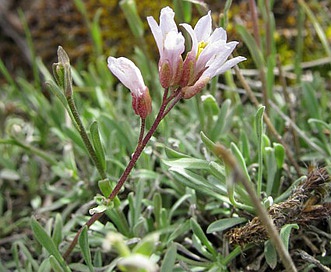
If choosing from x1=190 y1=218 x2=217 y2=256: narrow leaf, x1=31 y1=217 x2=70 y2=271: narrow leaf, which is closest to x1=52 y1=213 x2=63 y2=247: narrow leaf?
x1=31 y1=217 x2=70 y2=271: narrow leaf

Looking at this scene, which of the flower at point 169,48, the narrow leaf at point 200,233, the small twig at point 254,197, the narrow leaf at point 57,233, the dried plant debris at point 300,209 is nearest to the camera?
the small twig at point 254,197

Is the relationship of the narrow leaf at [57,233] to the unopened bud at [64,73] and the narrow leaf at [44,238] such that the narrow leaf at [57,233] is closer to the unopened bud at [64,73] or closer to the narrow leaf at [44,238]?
the narrow leaf at [44,238]

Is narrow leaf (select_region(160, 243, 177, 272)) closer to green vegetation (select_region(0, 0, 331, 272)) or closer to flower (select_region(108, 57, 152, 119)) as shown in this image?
green vegetation (select_region(0, 0, 331, 272))

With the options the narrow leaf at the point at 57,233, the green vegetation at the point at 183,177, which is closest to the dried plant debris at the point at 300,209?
the green vegetation at the point at 183,177

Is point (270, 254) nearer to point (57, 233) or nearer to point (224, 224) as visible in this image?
point (224, 224)

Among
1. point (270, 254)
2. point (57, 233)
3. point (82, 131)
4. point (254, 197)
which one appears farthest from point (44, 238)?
point (254, 197)

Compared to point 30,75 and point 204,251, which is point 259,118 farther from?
point 30,75

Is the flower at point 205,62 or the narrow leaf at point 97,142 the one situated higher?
the flower at point 205,62
